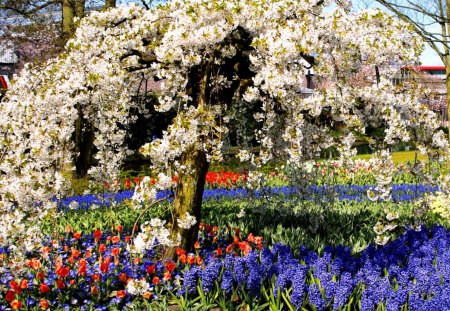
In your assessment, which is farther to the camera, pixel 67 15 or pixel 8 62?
pixel 8 62

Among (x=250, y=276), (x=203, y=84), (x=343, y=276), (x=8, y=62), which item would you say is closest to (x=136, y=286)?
(x=250, y=276)

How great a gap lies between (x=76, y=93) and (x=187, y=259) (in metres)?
1.83

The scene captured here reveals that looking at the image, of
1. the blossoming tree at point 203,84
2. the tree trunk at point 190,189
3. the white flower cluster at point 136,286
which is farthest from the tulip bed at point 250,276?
the blossoming tree at point 203,84

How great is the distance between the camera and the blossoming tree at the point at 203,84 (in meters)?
4.20

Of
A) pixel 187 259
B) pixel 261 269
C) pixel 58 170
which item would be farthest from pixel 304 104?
pixel 58 170

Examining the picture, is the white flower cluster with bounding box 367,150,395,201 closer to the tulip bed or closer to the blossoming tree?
the blossoming tree

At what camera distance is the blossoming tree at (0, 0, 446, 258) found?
4.20 metres

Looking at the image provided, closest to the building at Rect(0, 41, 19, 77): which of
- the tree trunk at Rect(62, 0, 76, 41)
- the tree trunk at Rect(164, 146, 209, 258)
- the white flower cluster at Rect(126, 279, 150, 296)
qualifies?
the tree trunk at Rect(62, 0, 76, 41)

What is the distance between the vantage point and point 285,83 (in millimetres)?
4129

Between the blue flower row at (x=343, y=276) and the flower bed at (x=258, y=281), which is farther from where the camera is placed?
the flower bed at (x=258, y=281)

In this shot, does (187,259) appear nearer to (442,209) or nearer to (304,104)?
(304,104)

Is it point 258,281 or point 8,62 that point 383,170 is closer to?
point 258,281

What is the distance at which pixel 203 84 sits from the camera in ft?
16.6

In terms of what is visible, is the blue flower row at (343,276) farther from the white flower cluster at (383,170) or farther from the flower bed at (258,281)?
the white flower cluster at (383,170)
